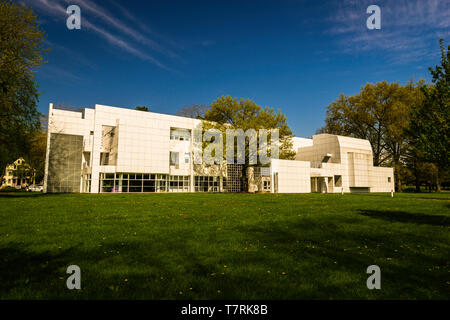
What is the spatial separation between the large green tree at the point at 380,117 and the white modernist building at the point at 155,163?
16.0 feet

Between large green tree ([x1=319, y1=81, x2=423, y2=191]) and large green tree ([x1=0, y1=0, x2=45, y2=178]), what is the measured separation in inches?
2401

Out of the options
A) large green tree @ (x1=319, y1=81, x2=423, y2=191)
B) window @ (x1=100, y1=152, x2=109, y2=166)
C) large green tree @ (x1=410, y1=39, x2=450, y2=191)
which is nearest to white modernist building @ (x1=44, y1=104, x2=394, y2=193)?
window @ (x1=100, y1=152, x2=109, y2=166)

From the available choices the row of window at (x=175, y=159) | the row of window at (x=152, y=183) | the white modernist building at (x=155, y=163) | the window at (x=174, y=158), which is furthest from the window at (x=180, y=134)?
the row of window at (x=152, y=183)

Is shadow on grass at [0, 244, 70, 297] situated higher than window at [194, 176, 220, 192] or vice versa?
window at [194, 176, 220, 192]

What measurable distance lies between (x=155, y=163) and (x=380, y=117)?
50847 mm

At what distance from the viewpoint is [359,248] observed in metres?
8.17

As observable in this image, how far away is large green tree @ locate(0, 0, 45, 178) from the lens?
1037 inches

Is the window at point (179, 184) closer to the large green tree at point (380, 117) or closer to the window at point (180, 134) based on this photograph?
the window at point (180, 134)

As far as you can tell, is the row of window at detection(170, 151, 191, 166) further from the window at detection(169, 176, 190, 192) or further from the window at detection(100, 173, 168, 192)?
the window at detection(100, 173, 168, 192)

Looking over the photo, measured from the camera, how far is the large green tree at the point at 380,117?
59531mm

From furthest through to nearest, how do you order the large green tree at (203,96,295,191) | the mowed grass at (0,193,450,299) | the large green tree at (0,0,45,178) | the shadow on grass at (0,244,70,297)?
the large green tree at (203,96,295,191) → the large green tree at (0,0,45,178) → the shadow on grass at (0,244,70,297) → the mowed grass at (0,193,450,299)

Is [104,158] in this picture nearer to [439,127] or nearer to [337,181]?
[337,181]

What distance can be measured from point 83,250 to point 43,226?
4.91 m
